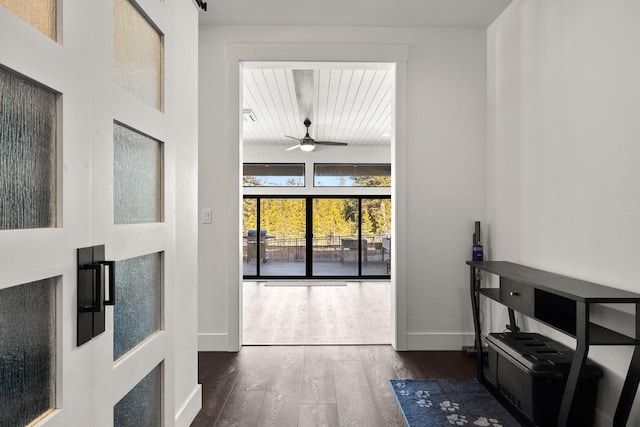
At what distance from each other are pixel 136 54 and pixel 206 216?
7.20 ft

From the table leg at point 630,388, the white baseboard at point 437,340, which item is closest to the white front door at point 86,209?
the table leg at point 630,388

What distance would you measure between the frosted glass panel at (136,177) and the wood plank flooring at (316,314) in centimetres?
245

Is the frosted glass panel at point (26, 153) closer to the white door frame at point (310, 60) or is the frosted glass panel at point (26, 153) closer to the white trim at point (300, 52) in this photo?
the white door frame at point (310, 60)

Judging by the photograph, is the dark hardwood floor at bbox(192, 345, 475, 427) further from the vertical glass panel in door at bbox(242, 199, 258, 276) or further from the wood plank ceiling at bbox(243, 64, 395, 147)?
the vertical glass panel in door at bbox(242, 199, 258, 276)

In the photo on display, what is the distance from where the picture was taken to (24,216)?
0.90m

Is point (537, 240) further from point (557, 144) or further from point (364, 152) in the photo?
point (364, 152)

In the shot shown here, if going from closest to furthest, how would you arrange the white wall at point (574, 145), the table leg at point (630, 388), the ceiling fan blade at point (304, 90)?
the table leg at point (630, 388) → the white wall at point (574, 145) → the ceiling fan blade at point (304, 90)

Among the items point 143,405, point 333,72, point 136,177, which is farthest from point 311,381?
point 333,72

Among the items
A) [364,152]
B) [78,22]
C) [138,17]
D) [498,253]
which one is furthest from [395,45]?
[364,152]

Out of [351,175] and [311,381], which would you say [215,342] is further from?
[351,175]

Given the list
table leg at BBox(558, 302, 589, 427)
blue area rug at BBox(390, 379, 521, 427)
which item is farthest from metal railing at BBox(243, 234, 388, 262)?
table leg at BBox(558, 302, 589, 427)

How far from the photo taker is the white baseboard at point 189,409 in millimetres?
2119

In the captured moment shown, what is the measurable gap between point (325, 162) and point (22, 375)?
302 inches

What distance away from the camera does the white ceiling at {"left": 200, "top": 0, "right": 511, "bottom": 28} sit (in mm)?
3189
